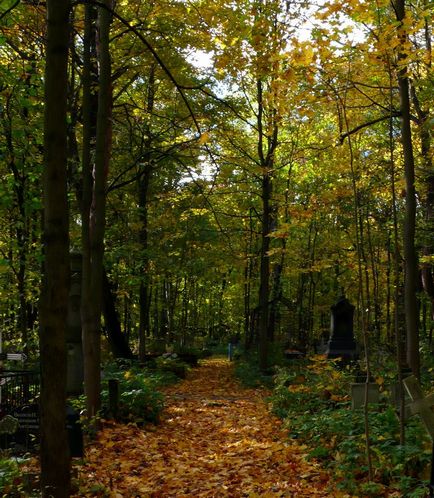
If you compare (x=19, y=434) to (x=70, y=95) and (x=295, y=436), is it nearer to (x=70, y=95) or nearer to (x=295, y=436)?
(x=295, y=436)

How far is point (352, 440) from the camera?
6.16m

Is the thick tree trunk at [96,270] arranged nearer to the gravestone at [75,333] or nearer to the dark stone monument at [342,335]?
the gravestone at [75,333]

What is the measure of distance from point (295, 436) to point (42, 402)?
17.7 feet

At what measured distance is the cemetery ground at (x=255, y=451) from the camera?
16.5ft

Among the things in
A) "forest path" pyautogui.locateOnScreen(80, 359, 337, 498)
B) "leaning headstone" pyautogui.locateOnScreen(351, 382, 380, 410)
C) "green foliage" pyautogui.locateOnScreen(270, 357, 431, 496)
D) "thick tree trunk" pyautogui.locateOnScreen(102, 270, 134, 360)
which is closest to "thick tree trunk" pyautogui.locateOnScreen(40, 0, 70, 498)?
"forest path" pyautogui.locateOnScreen(80, 359, 337, 498)

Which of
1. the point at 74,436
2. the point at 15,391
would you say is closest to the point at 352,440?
the point at 74,436

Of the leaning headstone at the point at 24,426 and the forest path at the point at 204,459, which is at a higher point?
the leaning headstone at the point at 24,426

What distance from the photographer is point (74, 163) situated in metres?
12.4

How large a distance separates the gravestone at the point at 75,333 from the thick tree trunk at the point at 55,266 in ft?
19.8

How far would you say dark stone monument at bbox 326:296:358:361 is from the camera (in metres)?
14.9

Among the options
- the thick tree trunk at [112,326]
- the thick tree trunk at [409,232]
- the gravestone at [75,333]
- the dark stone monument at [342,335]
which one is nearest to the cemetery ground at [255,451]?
the thick tree trunk at [409,232]

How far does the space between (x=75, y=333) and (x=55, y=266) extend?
20.8 feet

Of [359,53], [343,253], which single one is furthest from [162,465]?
[343,253]

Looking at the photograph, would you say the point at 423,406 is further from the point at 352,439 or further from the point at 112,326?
the point at 112,326
